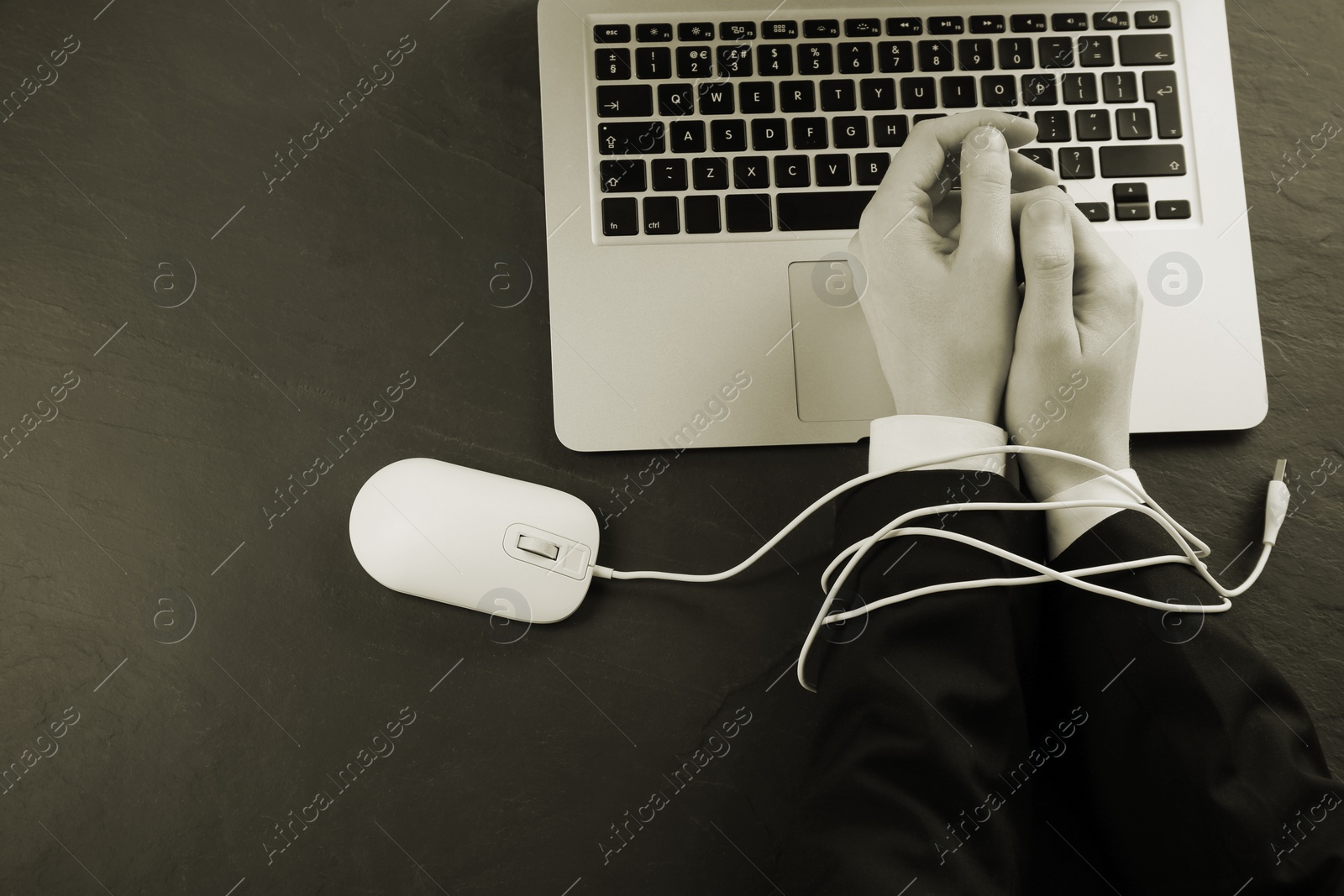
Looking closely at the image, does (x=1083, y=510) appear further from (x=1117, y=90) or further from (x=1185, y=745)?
(x=1117, y=90)

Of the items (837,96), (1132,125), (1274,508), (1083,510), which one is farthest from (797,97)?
(1274,508)

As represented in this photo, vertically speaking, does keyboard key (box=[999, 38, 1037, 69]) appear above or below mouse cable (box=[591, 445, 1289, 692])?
above

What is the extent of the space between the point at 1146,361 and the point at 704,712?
40cm

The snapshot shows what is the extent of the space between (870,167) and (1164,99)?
0.22 meters

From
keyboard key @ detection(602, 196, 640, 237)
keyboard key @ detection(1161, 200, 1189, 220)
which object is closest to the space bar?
keyboard key @ detection(602, 196, 640, 237)

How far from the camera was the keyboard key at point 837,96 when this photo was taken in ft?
2.10

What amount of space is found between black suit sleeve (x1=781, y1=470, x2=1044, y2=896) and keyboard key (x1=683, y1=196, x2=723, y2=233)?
8.6 inches

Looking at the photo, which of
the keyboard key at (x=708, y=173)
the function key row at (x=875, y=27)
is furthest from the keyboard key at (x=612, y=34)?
the keyboard key at (x=708, y=173)

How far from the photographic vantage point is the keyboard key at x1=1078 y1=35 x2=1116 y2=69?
2.10 ft

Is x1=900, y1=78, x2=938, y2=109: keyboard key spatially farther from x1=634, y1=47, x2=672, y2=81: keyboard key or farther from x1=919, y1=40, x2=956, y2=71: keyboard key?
x1=634, y1=47, x2=672, y2=81: keyboard key

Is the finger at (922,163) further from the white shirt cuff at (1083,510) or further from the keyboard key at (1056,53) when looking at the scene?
the white shirt cuff at (1083,510)

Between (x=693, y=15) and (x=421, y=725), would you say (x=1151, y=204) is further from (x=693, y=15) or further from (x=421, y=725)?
(x=421, y=725)

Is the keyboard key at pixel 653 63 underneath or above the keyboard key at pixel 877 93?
above

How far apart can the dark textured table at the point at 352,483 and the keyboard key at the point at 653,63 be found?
0.31ft
